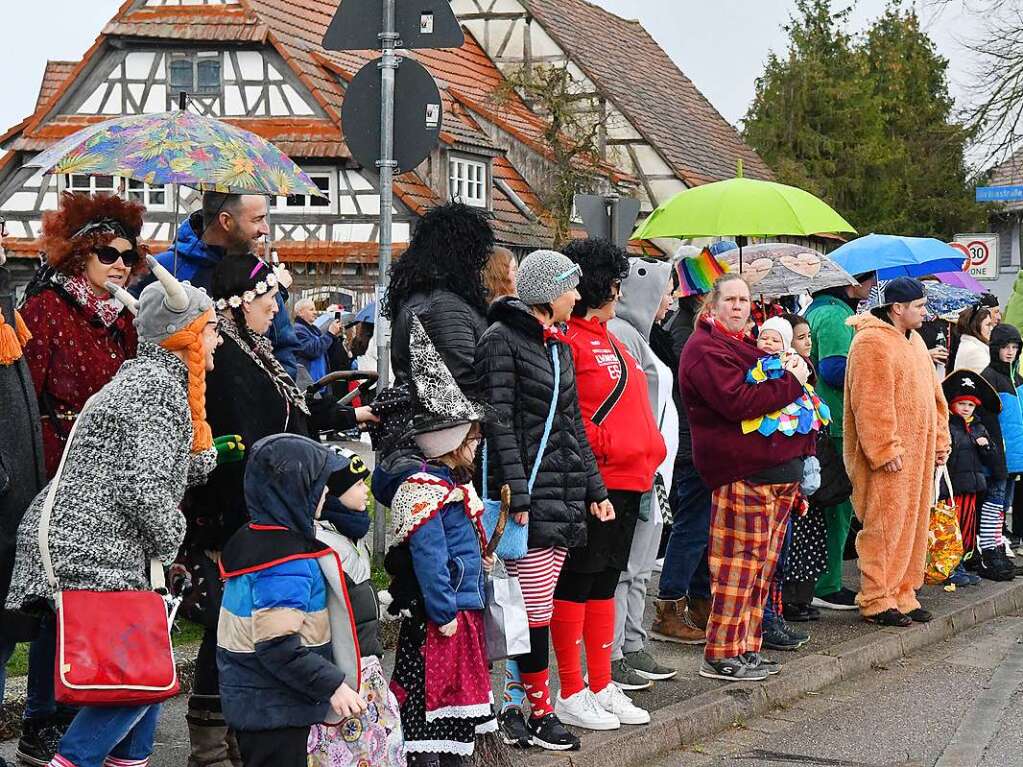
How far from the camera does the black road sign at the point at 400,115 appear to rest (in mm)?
8133

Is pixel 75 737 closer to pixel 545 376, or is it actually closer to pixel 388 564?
pixel 388 564

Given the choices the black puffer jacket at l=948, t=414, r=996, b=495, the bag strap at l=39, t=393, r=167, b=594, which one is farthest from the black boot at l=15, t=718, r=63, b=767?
the black puffer jacket at l=948, t=414, r=996, b=495

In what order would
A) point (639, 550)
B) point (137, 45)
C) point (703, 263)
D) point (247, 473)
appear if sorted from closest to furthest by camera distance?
point (247, 473), point (639, 550), point (703, 263), point (137, 45)

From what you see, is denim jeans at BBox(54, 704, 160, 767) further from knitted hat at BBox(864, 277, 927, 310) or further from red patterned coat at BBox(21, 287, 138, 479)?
knitted hat at BBox(864, 277, 927, 310)

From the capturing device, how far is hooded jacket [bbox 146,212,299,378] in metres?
6.34

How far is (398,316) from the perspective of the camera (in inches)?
257

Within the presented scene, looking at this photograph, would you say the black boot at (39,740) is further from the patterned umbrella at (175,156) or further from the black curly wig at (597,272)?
the black curly wig at (597,272)

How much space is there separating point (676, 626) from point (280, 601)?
447cm

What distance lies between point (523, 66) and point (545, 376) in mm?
31706

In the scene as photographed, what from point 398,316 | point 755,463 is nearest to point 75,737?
point 398,316

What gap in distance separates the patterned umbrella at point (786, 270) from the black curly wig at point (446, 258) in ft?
10.9

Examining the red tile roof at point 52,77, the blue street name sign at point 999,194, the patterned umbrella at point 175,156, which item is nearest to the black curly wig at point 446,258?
the patterned umbrella at point 175,156

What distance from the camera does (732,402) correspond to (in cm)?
771

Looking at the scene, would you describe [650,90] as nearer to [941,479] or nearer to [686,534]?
[941,479]
